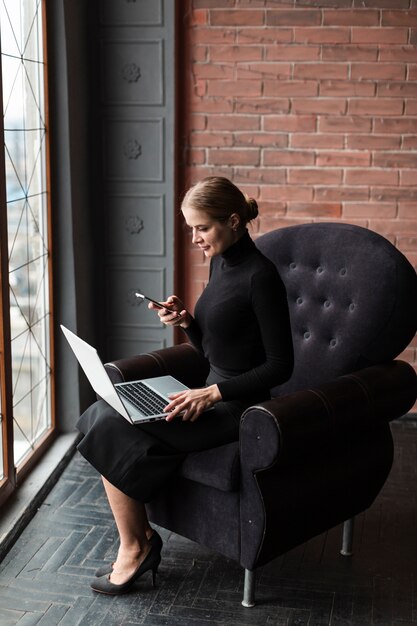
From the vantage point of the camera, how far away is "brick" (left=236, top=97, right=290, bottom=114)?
4.36 metres

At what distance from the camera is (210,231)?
2.79m

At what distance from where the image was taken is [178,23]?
432 cm

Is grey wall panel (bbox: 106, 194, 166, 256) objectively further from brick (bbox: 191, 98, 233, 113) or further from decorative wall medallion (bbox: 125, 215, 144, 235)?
brick (bbox: 191, 98, 233, 113)

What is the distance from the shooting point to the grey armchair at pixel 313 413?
8.64 feet

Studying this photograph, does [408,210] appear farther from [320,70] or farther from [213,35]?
[213,35]

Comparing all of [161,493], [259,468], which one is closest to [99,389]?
[161,493]

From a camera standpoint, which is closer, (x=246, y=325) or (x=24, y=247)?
(x=246, y=325)

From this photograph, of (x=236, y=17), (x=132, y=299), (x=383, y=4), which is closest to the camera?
(x=383, y=4)

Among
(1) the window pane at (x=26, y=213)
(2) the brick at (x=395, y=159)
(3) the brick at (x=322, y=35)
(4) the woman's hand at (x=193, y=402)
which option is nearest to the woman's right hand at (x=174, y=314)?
(4) the woman's hand at (x=193, y=402)

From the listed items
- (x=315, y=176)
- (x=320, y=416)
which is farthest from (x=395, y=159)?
(x=320, y=416)

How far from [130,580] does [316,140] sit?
2.51 metres

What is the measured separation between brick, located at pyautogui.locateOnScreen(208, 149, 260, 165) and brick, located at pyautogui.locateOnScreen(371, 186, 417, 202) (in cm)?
65

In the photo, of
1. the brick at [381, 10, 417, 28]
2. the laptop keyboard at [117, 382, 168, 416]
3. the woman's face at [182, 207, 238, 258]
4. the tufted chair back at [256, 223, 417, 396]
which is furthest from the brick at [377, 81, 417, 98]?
the laptop keyboard at [117, 382, 168, 416]

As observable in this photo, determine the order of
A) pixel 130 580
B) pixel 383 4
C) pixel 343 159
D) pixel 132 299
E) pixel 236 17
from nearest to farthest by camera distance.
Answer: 1. pixel 130 580
2. pixel 383 4
3. pixel 236 17
4. pixel 343 159
5. pixel 132 299
